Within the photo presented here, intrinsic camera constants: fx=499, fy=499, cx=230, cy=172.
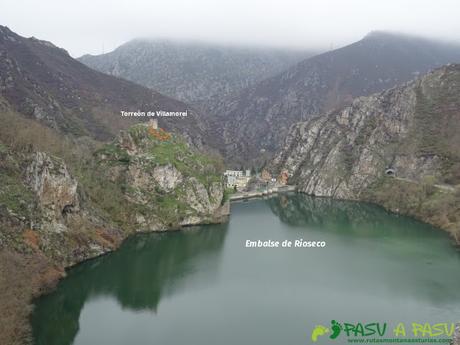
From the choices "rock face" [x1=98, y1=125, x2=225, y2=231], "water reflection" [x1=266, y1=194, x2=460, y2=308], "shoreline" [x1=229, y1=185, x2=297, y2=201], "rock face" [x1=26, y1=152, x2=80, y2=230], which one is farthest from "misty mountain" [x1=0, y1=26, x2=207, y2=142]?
"water reflection" [x1=266, y1=194, x2=460, y2=308]

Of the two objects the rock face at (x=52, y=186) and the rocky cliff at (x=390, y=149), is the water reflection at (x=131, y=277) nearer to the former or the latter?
the rock face at (x=52, y=186)

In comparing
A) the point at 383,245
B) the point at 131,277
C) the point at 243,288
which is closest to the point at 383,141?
the point at 383,245

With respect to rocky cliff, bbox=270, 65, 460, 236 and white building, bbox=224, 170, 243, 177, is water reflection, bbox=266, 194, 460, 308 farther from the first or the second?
white building, bbox=224, 170, 243, 177

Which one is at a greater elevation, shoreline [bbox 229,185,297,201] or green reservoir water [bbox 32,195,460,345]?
green reservoir water [bbox 32,195,460,345]

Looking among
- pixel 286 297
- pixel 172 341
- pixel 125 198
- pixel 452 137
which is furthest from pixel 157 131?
pixel 452 137

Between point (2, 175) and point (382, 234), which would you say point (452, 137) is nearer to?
point (382, 234)

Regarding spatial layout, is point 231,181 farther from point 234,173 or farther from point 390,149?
point 390,149
